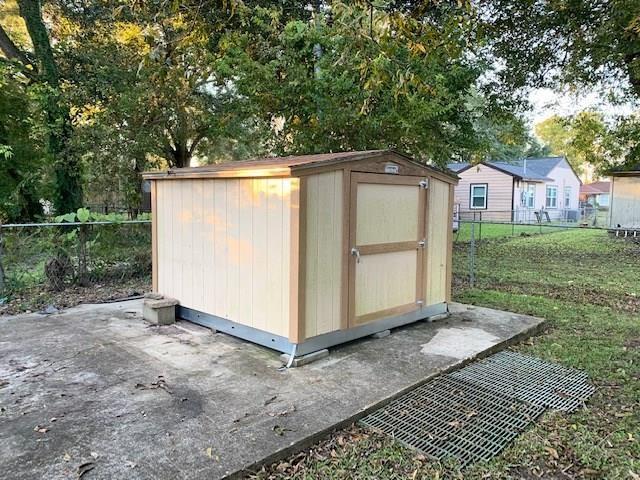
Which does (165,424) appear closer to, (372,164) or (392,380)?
(392,380)

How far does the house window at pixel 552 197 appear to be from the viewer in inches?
992

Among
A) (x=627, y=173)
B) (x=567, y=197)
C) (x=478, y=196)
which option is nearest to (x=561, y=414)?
(x=627, y=173)

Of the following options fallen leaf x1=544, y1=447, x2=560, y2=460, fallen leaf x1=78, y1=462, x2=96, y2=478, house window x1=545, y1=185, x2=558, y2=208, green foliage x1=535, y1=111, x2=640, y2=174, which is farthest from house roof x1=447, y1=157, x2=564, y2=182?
fallen leaf x1=78, y1=462, x2=96, y2=478

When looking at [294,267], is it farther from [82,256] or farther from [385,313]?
[82,256]

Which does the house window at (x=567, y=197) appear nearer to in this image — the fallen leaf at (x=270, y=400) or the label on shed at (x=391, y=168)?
the label on shed at (x=391, y=168)

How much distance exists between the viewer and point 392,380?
3301 millimetres

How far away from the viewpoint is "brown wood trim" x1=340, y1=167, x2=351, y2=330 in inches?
151

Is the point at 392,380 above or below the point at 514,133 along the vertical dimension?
below

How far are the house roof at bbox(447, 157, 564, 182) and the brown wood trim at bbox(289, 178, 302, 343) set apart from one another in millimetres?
19284

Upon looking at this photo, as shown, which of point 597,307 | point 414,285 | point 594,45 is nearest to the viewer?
point 414,285

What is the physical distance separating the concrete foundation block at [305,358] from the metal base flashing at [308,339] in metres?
0.03

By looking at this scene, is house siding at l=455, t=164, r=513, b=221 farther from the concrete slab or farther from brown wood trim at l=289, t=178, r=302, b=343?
brown wood trim at l=289, t=178, r=302, b=343

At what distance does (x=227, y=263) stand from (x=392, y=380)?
1.77 m

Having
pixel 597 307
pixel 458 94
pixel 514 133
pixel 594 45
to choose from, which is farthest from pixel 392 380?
pixel 514 133
